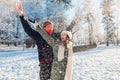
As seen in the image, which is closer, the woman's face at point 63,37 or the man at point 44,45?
the woman's face at point 63,37

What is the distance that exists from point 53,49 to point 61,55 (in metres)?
0.19

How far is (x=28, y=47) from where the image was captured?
1829 inches

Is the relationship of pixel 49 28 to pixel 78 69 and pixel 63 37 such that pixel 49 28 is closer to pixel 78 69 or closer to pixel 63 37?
pixel 63 37

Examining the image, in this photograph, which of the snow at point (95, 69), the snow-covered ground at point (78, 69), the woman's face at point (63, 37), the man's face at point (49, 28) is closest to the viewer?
the woman's face at point (63, 37)

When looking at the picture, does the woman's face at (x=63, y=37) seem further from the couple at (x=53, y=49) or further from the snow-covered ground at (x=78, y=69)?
the snow-covered ground at (x=78, y=69)

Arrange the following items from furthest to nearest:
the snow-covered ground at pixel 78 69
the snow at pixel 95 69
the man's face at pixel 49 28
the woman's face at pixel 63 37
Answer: the snow-covered ground at pixel 78 69 → the snow at pixel 95 69 → the man's face at pixel 49 28 → the woman's face at pixel 63 37

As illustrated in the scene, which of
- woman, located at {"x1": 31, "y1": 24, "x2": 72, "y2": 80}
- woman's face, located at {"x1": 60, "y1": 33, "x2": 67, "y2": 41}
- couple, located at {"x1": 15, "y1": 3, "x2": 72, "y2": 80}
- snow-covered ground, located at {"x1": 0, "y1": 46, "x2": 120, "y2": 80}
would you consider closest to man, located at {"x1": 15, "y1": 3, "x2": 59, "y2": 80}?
couple, located at {"x1": 15, "y1": 3, "x2": 72, "y2": 80}

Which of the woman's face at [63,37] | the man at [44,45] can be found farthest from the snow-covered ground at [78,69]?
the woman's face at [63,37]

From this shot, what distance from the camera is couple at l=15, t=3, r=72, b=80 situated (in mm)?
5180

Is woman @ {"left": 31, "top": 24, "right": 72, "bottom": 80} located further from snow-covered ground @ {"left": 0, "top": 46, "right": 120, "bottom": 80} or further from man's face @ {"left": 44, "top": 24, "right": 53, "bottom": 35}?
snow-covered ground @ {"left": 0, "top": 46, "right": 120, "bottom": 80}

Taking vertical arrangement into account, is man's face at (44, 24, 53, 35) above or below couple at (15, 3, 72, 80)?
above

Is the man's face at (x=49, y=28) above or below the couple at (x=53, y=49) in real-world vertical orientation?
above

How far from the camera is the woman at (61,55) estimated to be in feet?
17.0

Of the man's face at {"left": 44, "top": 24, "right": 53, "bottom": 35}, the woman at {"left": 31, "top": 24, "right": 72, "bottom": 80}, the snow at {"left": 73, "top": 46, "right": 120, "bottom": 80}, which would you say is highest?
the man's face at {"left": 44, "top": 24, "right": 53, "bottom": 35}
